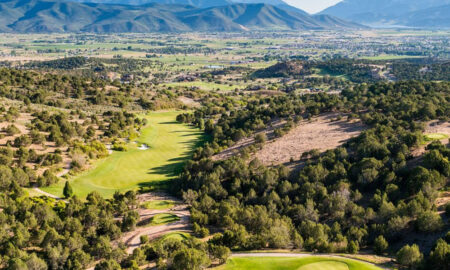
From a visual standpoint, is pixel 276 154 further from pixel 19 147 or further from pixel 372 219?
pixel 19 147

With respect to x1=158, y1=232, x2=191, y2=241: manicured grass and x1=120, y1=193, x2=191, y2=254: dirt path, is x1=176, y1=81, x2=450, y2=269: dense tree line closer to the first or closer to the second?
x1=120, y1=193, x2=191, y2=254: dirt path

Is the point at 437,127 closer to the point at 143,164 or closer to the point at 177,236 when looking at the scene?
the point at 177,236

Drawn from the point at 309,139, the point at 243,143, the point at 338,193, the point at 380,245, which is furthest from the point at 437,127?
the point at 380,245

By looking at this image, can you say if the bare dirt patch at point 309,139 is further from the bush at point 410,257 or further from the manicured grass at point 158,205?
the bush at point 410,257

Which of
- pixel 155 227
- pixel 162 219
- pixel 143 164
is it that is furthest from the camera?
pixel 143 164

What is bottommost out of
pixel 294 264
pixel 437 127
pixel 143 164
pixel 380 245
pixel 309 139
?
pixel 143 164

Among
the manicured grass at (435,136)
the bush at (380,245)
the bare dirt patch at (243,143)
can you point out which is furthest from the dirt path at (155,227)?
the manicured grass at (435,136)
